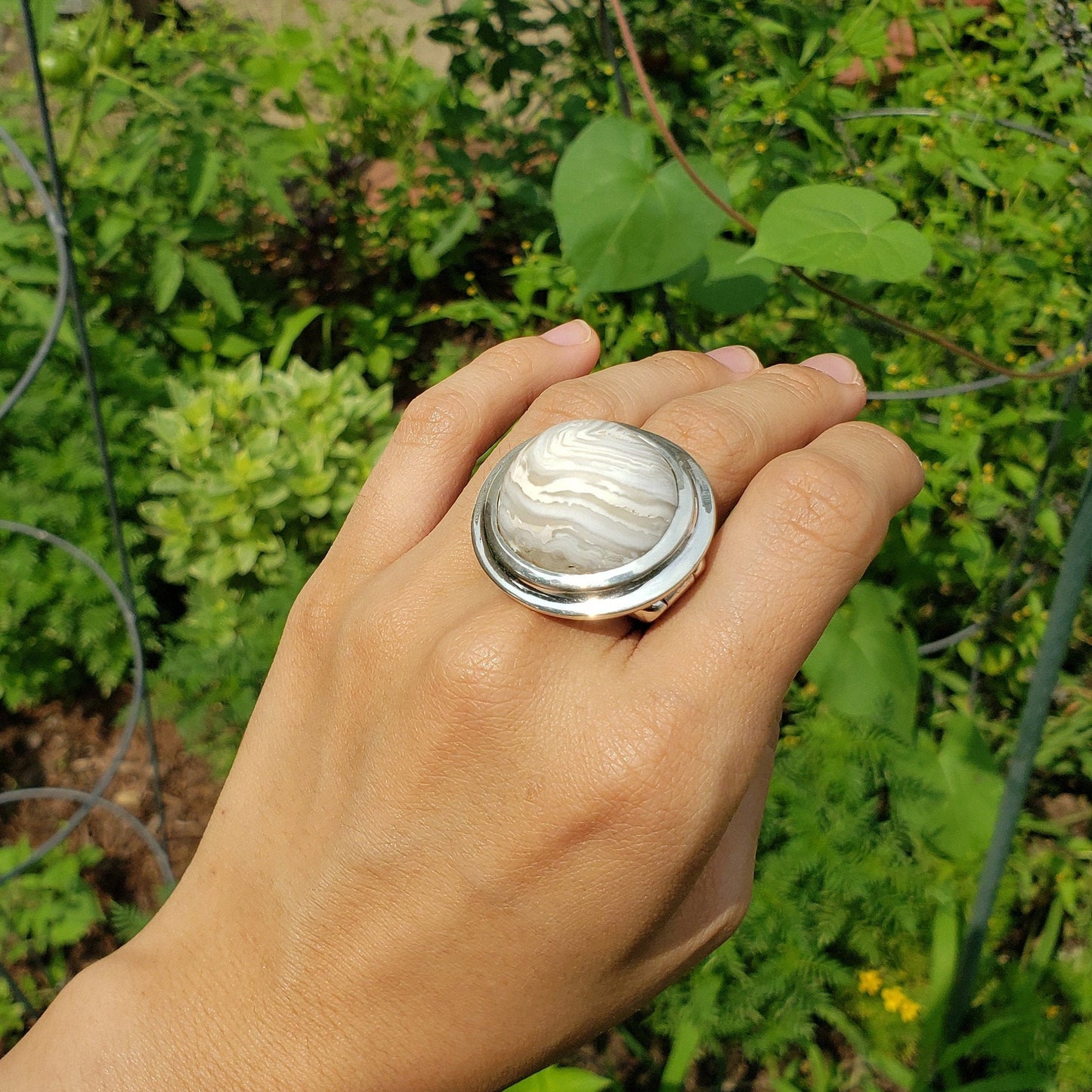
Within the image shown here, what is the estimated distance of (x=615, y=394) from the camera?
51.7 inches

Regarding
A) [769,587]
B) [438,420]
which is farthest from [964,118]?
[769,587]

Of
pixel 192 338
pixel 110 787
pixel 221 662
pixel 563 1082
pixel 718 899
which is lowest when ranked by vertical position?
pixel 110 787

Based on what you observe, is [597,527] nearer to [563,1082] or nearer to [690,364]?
[690,364]

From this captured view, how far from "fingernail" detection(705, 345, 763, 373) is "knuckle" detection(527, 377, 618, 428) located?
0.26 meters

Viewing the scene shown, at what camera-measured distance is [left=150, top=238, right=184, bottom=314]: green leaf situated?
286cm

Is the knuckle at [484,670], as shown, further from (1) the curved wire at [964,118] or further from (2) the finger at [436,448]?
(1) the curved wire at [964,118]

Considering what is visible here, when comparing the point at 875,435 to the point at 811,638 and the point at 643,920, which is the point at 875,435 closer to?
the point at 811,638

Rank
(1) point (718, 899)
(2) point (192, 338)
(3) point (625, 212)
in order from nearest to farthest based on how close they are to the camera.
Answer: (1) point (718, 899) < (3) point (625, 212) < (2) point (192, 338)

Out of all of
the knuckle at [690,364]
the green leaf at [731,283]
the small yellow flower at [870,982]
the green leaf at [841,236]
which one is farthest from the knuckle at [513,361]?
the small yellow flower at [870,982]

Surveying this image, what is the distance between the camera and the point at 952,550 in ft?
7.22

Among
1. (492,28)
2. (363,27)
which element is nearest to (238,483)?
(492,28)

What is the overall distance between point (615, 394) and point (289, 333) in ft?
7.53

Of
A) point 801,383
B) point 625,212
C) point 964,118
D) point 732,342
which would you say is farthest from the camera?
point 732,342

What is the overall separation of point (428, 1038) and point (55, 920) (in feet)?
5.57
